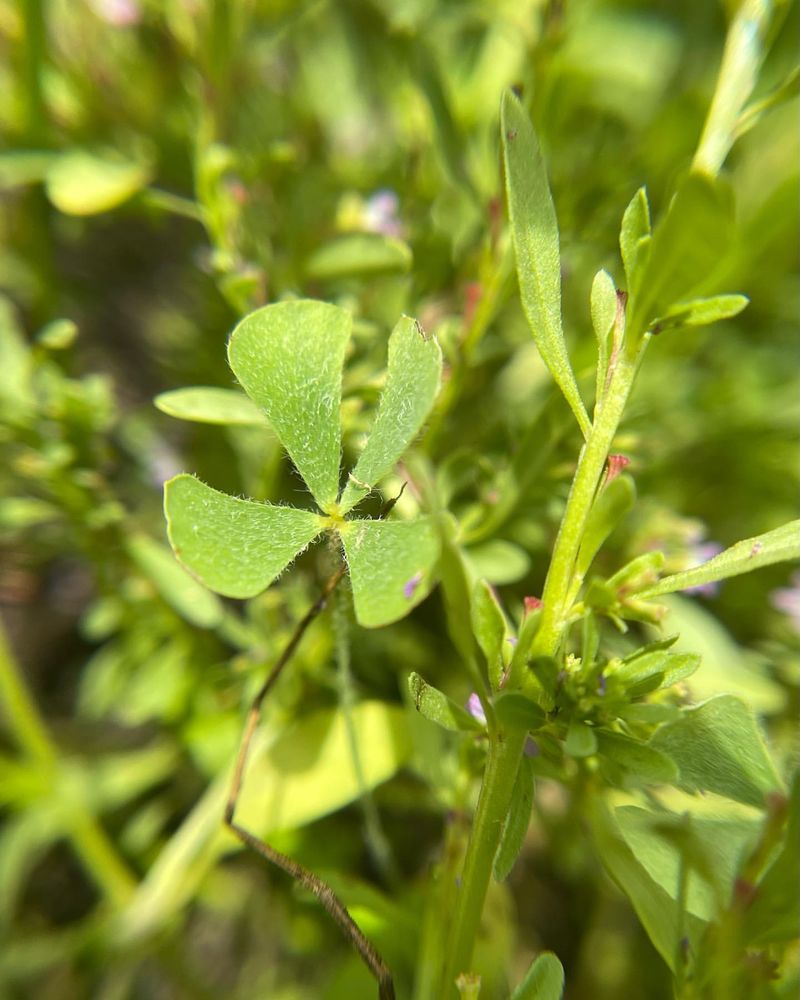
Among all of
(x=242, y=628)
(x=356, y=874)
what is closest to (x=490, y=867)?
(x=242, y=628)

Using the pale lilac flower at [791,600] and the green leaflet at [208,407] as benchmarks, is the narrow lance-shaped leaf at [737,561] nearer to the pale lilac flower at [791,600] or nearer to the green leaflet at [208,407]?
the green leaflet at [208,407]

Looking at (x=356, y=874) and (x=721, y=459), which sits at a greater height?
(x=721, y=459)

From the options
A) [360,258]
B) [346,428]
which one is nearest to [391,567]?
[346,428]

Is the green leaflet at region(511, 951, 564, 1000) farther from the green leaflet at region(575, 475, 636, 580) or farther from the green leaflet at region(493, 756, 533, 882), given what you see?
the green leaflet at region(575, 475, 636, 580)

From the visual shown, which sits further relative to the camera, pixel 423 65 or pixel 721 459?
pixel 721 459

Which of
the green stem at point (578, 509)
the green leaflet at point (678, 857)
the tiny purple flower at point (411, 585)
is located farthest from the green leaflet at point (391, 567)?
the green leaflet at point (678, 857)

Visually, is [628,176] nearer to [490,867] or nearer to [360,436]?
[360,436]
